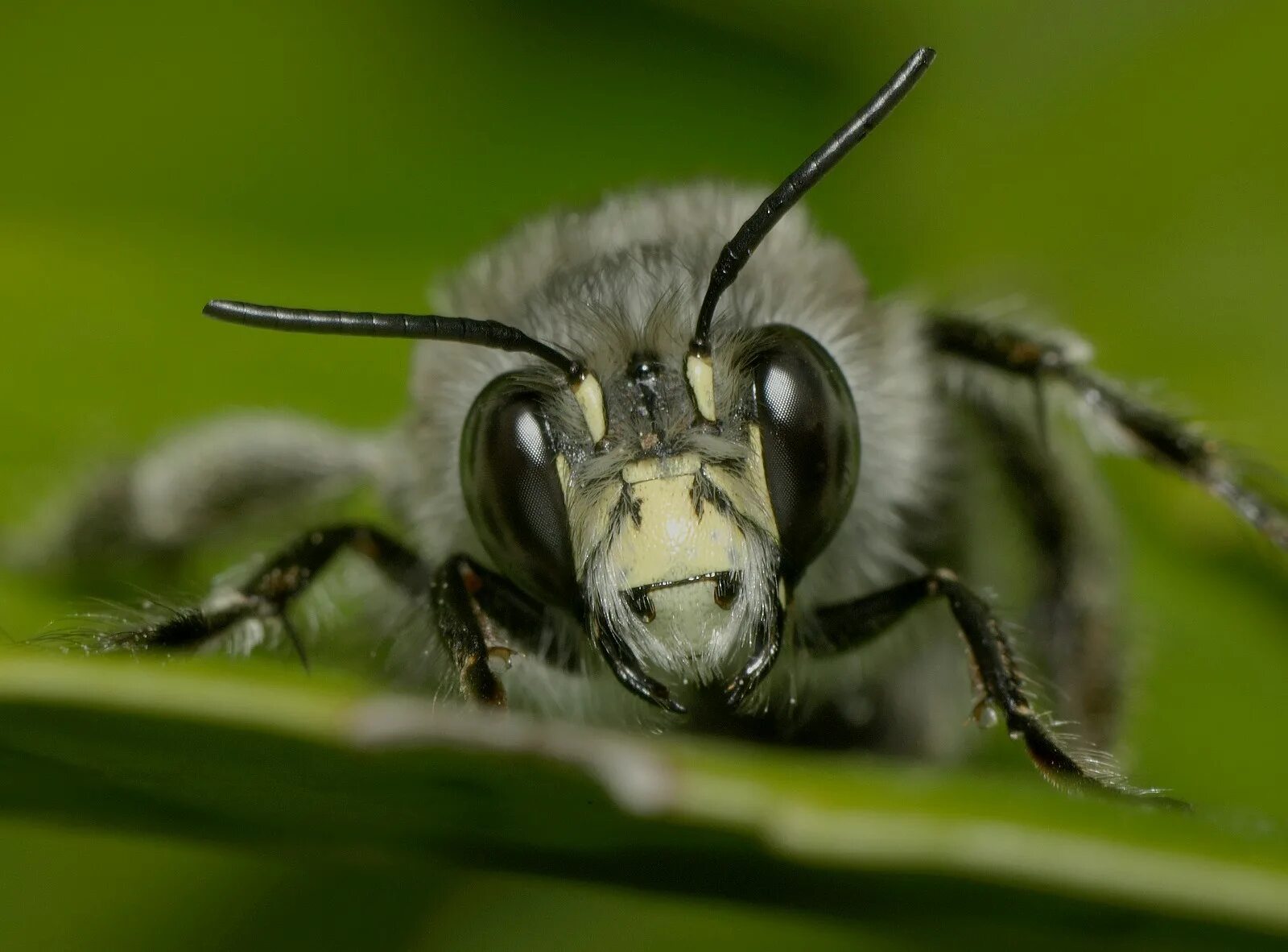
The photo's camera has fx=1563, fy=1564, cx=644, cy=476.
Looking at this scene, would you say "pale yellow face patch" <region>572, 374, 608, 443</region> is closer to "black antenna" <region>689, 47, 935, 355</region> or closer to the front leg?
"black antenna" <region>689, 47, 935, 355</region>

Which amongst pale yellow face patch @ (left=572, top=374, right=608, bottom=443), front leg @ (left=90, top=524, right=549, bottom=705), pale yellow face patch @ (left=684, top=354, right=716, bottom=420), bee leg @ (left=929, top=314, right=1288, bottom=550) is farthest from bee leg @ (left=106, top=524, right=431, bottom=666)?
bee leg @ (left=929, top=314, right=1288, bottom=550)

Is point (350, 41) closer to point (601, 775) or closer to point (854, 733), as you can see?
point (854, 733)

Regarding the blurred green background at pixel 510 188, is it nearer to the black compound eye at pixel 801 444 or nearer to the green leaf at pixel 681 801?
the black compound eye at pixel 801 444

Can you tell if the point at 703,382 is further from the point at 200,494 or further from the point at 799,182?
the point at 200,494

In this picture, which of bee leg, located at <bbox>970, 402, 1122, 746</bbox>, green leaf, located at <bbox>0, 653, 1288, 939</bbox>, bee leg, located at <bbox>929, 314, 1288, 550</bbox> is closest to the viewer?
green leaf, located at <bbox>0, 653, 1288, 939</bbox>

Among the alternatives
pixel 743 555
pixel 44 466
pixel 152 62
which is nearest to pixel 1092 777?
pixel 743 555

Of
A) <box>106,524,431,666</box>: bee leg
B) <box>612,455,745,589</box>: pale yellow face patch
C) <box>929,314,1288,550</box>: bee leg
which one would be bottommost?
<box>106,524,431,666</box>: bee leg
